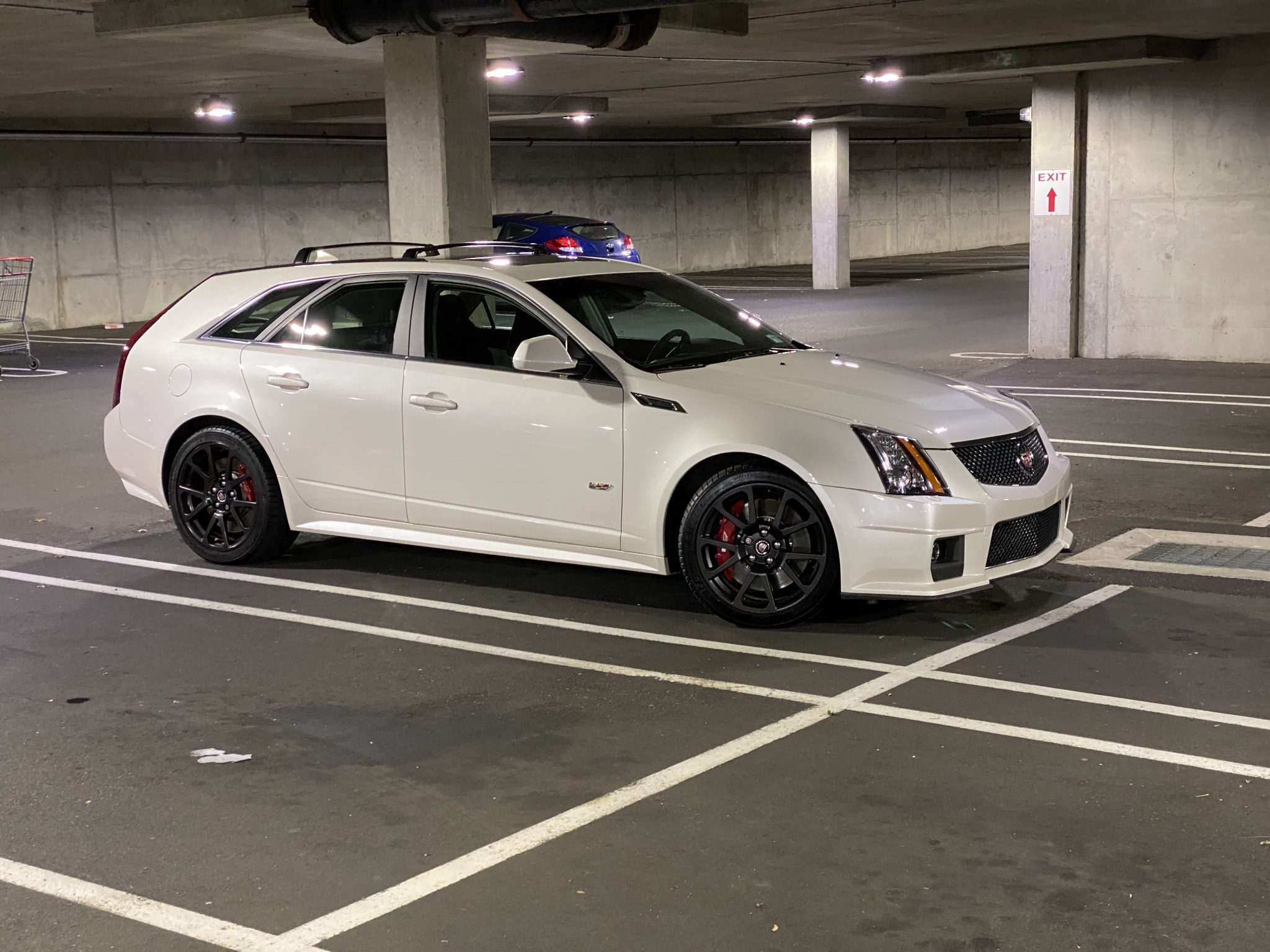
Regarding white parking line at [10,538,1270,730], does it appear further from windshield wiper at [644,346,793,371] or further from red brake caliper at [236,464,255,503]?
windshield wiper at [644,346,793,371]

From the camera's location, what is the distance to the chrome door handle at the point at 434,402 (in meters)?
6.81

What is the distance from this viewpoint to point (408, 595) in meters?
7.00

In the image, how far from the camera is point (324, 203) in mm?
27484

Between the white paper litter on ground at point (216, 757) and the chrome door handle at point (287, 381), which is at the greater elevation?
the chrome door handle at point (287, 381)

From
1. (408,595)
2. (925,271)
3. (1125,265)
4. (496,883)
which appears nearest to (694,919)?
(496,883)

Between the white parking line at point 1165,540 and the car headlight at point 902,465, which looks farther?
the white parking line at point 1165,540

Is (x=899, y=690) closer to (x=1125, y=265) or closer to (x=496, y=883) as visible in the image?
(x=496, y=883)

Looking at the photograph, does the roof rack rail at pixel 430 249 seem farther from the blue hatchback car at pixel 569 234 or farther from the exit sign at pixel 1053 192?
the blue hatchback car at pixel 569 234

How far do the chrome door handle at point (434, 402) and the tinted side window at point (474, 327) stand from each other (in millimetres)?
195

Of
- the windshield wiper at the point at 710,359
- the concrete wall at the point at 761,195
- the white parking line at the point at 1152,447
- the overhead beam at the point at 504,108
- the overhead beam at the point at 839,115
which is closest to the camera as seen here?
the windshield wiper at the point at 710,359

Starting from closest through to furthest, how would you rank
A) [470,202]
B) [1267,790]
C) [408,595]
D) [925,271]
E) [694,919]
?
[694,919] → [1267,790] → [408,595] → [470,202] → [925,271]

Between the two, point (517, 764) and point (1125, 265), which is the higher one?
point (1125, 265)

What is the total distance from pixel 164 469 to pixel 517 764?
146 inches

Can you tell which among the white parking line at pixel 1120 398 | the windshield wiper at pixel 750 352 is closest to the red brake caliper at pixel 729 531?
the windshield wiper at pixel 750 352
